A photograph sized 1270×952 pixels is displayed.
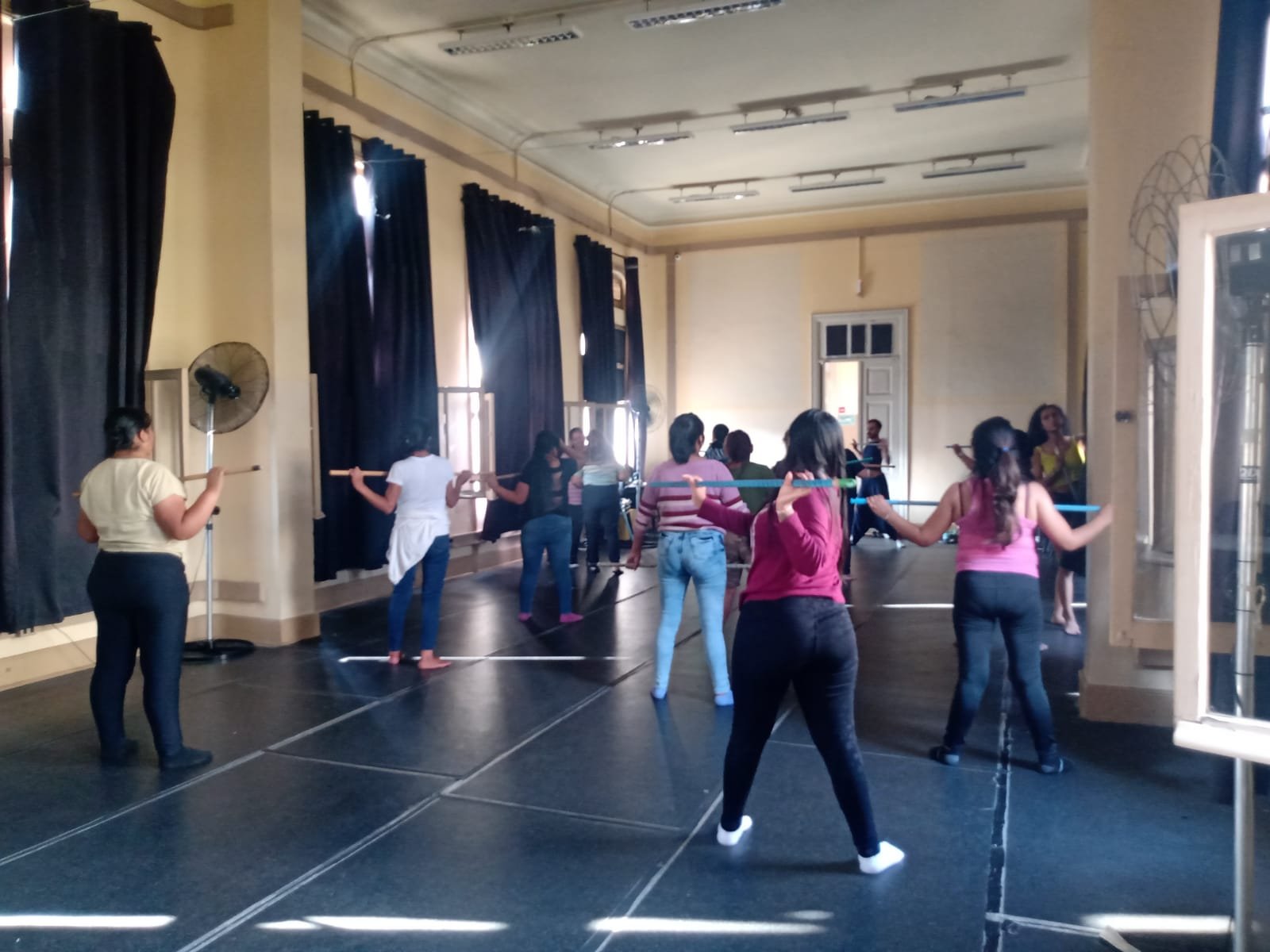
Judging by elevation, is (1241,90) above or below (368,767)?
above

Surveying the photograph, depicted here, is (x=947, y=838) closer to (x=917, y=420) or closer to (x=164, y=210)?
(x=164, y=210)

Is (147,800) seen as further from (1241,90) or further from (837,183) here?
(837,183)

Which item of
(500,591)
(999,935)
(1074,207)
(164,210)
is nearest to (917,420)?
(1074,207)

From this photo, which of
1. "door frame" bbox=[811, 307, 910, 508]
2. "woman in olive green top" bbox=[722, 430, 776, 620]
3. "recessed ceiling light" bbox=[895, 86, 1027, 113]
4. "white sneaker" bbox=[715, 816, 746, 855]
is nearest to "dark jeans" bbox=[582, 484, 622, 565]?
"woman in olive green top" bbox=[722, 430, 776, 620]

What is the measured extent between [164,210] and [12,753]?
11.3 ft

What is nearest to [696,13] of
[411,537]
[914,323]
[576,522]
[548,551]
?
[548,551]

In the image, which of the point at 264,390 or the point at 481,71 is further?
the point at 481,71

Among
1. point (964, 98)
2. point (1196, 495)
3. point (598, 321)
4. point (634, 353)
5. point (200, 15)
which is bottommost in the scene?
point (1196, 495)

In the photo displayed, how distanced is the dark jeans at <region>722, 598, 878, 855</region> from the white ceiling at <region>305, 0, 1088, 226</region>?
5819mm

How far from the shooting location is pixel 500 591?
825 centimetres

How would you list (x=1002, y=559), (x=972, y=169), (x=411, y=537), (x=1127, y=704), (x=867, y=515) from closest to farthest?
1. (x=1002, y=559)
2. (x=1127, y=704)
3. (x=411, y=537)
4. (x=972, y=169)
5. (x=867, y=515)

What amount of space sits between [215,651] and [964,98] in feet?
26.1

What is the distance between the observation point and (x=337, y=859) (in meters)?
3.02

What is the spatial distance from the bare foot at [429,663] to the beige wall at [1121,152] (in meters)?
3.43
